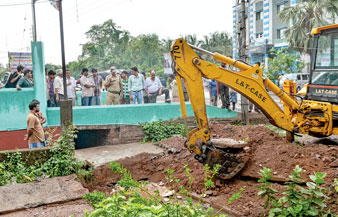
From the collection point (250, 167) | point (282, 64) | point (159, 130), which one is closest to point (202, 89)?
point (250, 167)

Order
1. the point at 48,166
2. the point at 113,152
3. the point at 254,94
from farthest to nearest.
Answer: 1. the point at 113,152
2. the point at 48,166
3. the point at 254,94

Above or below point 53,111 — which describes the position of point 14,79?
above

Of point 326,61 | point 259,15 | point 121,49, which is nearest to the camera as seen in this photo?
point 326,61

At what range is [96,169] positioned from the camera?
23.3ft

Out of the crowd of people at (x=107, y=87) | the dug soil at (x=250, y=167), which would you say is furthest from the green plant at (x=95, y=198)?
the crowd of people at (x=107, y=87)

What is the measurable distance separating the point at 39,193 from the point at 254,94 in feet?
13.4

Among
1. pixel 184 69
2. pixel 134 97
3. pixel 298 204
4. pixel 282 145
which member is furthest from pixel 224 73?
pixel 134 97

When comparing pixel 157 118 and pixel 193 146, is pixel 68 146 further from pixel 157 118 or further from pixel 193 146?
pixel 157 118

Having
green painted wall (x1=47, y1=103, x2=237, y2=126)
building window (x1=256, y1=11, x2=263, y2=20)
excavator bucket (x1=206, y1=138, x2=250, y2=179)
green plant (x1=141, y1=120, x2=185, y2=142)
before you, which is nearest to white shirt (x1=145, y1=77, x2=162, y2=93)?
green painted wall (x1=47, y1=103, x2=237, y2=126)

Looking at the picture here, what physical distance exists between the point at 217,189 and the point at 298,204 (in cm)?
205

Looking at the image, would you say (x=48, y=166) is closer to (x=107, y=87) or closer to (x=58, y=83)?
(x=58, y=83)

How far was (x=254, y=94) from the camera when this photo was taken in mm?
6402

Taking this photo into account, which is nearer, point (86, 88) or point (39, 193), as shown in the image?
point (39, 193)

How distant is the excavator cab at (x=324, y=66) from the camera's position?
6.84m
